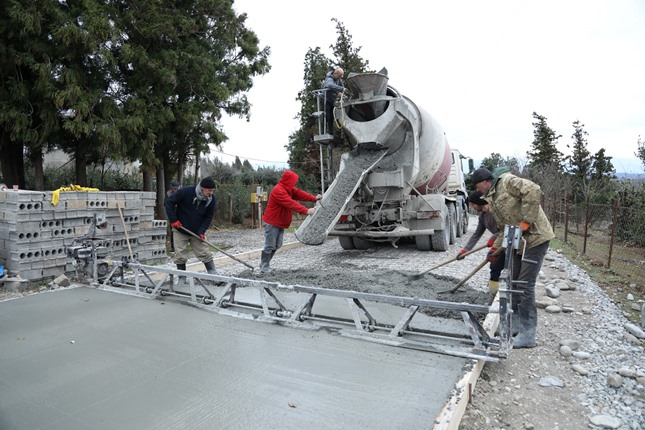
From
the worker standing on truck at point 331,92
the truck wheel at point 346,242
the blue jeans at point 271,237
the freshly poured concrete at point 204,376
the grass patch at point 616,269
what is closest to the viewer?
the freshly poured concrete at point 204,376

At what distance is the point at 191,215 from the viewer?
229 inches

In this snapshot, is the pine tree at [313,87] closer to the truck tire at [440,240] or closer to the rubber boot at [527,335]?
the truck tire at [440,240]

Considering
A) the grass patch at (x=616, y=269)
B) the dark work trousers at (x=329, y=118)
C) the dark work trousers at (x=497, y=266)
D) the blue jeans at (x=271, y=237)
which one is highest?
the dark work trousers at (x=329, y=118)

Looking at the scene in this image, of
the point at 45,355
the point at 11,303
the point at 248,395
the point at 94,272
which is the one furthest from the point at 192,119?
the point at 248,395

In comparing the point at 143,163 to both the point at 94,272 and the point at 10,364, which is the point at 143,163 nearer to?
the point at 94,272

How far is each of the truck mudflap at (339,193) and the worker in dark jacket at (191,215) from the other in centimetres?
174

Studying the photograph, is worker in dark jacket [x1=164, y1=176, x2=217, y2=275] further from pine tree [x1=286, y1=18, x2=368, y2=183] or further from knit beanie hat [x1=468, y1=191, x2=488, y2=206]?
pine tree [x1=286, y1=18, x2=368, y2=183]

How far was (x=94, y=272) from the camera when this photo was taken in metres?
5.68

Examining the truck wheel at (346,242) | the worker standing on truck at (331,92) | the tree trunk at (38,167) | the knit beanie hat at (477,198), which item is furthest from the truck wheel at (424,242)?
the tree trunk at (38,167)

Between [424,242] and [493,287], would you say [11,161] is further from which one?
[493,287]

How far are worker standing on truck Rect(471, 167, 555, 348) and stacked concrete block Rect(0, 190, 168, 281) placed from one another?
17.2ft

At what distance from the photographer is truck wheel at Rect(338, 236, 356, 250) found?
9.36 meters

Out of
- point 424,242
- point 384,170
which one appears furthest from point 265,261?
point 424,242

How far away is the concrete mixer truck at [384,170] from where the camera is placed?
25.7ft
